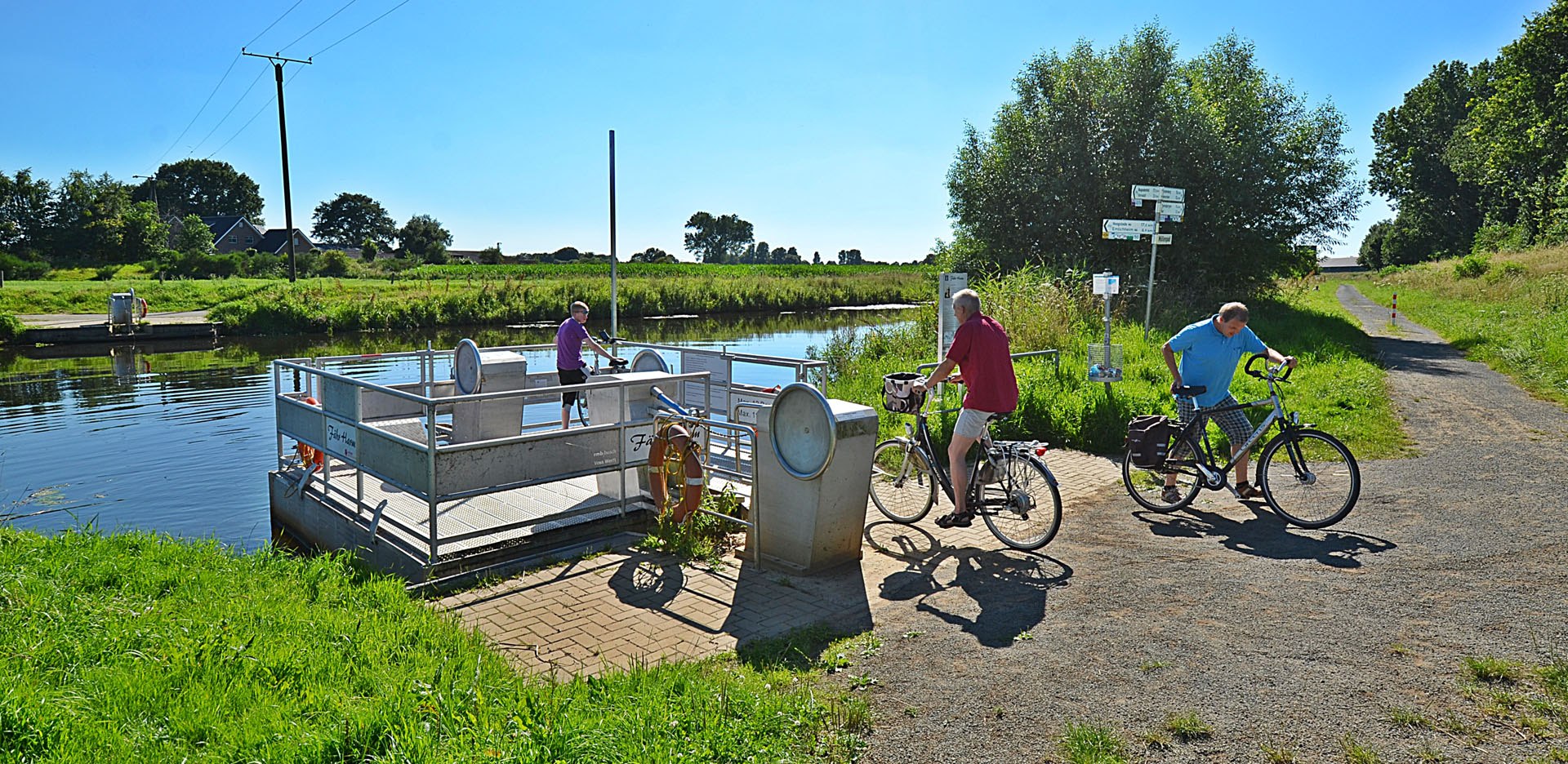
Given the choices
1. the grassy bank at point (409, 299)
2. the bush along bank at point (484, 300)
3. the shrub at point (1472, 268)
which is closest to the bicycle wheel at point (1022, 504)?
the bush along bank at point (484, 300)

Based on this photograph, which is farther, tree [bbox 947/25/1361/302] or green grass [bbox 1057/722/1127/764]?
tree [bbox 947/25/1361/302]

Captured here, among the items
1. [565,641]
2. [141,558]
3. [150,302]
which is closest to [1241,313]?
[565,641]

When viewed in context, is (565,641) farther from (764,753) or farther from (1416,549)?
(1416,549)

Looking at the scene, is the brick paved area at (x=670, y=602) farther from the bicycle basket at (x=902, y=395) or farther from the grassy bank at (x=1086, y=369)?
the grassy bank at (x=1086, y=369)

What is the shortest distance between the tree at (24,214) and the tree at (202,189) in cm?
4514

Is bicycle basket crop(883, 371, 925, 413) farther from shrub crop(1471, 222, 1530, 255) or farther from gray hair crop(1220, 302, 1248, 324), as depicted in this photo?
shrub crop(1471, 222, 1530, 255)

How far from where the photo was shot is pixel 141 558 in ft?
23.6

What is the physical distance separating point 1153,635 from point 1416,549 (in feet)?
8.60

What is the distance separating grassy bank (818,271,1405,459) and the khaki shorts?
3528mm

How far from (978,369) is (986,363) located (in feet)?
0.23

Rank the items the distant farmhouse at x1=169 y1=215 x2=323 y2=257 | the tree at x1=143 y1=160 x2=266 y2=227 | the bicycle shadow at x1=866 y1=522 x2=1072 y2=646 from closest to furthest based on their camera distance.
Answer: the bicycle shadow at x1=866 y1=522 x2=1072 y2=646, the distant farmhouse at x1=169 y1=215 x2=323 y2=257, the tree at x1=143 y1=160 x2=266 y2=227

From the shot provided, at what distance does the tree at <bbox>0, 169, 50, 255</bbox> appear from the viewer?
65.4 m

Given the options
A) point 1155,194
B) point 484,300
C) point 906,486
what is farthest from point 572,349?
point 484,300

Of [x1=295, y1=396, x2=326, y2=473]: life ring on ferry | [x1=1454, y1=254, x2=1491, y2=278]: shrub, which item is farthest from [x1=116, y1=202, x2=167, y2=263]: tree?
[x1=1454, y1=254, x2=1491, y2=278]: shrub
